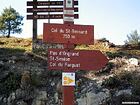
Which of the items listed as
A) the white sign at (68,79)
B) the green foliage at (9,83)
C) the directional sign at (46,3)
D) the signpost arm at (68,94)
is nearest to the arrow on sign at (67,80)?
the white sign at (68,79)

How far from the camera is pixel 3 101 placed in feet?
56.2

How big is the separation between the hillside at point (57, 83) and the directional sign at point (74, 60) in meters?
5.86

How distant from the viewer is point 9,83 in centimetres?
1789

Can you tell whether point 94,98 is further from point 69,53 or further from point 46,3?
point 46,3

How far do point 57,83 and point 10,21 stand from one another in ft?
77.2

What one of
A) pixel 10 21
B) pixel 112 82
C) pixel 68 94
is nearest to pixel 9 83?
pixel 112 82

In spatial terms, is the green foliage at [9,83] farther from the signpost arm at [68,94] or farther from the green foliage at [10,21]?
the green foliage at [10,21]

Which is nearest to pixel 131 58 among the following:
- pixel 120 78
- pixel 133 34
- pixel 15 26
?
pixel 120 78

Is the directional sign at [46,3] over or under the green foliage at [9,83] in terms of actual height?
over

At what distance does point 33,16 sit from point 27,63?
4004 millimetres

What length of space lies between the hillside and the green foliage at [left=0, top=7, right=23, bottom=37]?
18.4 metres

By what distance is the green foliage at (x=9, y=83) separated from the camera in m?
17.6

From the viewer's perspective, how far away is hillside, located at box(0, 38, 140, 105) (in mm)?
16812

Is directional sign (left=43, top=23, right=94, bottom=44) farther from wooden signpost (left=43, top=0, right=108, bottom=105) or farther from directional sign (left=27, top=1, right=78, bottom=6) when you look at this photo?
directional sign (left=27, top=1, right=78, bottom=6)
